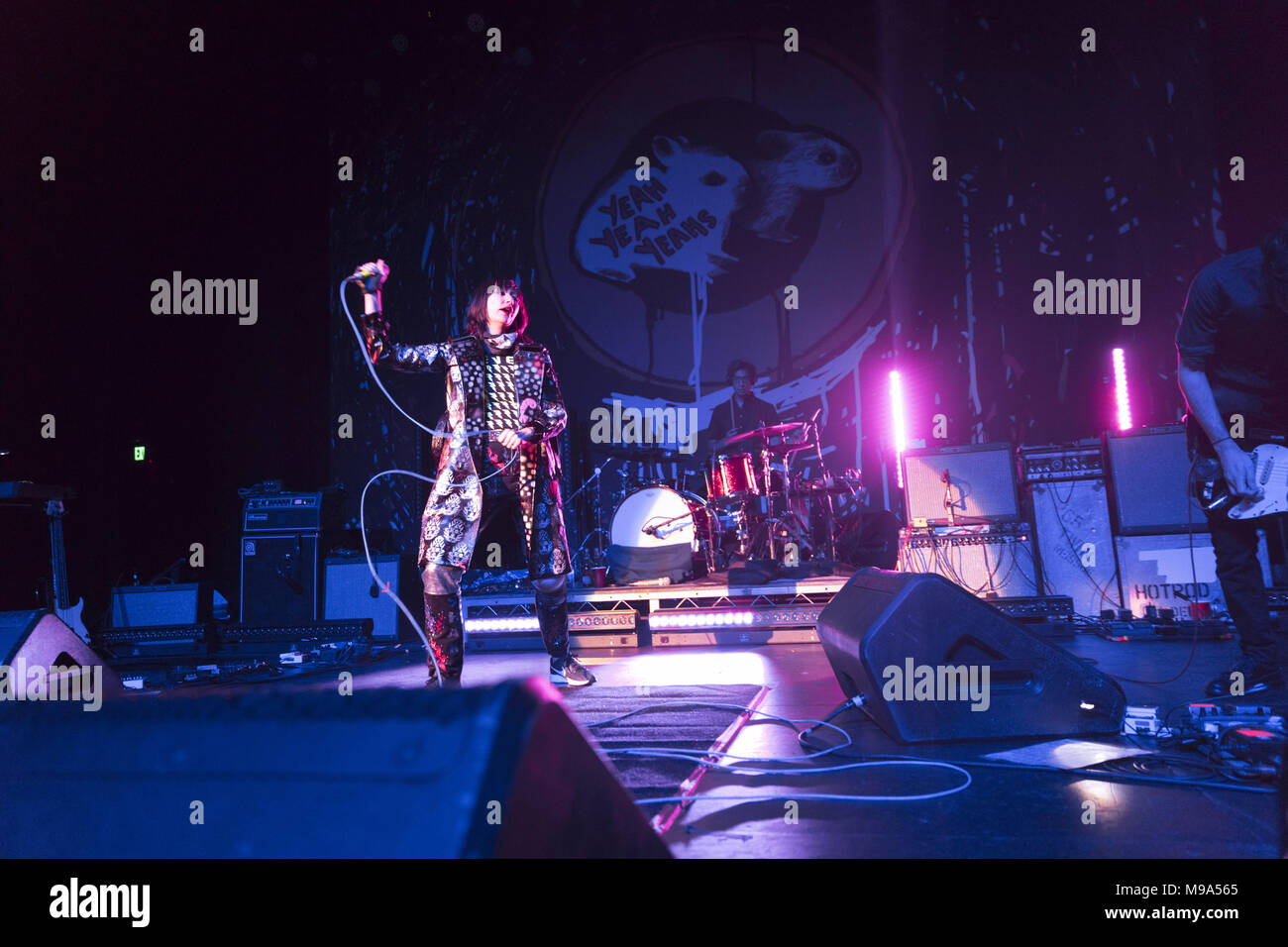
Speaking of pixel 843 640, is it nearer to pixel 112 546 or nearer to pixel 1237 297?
pixel 1237 297

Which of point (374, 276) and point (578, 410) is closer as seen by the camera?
point (374, 276)

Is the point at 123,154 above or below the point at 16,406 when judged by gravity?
above

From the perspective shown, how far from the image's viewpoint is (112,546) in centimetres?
735

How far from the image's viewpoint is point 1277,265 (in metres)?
3.23

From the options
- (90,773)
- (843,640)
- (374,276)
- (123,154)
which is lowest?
(843,640)

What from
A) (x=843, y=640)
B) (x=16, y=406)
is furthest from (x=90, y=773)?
(x=16, y=406)

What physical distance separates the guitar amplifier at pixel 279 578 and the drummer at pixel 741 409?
4.19 meters

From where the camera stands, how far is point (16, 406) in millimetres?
6367

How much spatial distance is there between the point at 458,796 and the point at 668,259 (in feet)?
28.0

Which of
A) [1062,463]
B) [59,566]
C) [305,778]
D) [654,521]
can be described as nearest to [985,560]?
[1062,463]

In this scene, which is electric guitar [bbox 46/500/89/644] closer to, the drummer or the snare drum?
the snare drum

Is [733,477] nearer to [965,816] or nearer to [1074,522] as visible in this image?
[1074,522]
